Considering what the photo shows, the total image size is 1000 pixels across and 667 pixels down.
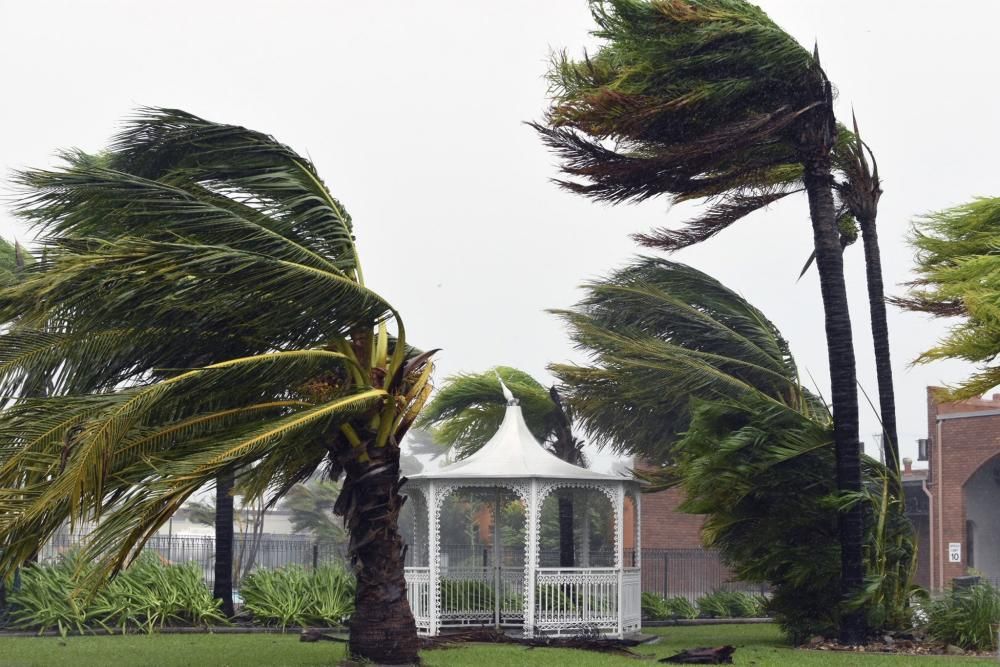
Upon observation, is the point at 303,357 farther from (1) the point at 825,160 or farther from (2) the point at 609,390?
(2) the point at 609,390

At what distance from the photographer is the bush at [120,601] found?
20547 mm

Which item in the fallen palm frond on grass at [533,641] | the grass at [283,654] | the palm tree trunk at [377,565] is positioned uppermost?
the palm tree trunk at [377,565]

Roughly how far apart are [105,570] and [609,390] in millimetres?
15999

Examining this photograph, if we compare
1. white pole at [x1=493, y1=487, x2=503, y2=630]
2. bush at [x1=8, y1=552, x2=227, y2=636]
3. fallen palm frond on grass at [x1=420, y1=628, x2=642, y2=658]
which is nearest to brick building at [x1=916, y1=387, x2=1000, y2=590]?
white pole at [x1=493, y1=487, x2=503, y2=630]

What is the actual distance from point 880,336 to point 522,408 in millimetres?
8963

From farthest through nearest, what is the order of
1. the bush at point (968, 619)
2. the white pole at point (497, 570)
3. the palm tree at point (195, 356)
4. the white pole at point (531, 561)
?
the white pole at point (497, 570)
the white pole at point (531, 561)
the bush at point (968, 619)
the palm tree at point (195, 356)

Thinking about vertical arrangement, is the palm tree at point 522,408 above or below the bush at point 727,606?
above

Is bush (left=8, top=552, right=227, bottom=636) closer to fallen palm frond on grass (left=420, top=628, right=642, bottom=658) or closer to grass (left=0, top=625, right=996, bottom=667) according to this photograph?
grass (left=0, top=625, right=996, bottom=667)

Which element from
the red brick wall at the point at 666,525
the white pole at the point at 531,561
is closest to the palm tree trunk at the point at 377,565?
the white pole at the point at 531,561

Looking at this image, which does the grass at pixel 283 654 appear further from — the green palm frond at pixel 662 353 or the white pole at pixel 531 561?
the green palm frond at pixel 662 353

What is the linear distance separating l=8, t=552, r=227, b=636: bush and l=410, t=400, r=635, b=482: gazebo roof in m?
4.48

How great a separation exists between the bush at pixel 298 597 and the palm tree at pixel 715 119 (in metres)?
8.18

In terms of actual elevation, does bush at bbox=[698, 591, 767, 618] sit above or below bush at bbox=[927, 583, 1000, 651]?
below

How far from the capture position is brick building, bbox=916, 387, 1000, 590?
39688mm
